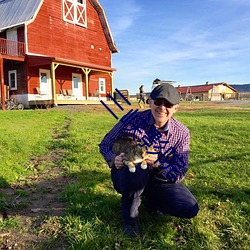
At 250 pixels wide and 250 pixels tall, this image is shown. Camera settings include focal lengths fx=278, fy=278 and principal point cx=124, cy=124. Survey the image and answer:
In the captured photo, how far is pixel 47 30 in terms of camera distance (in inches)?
762

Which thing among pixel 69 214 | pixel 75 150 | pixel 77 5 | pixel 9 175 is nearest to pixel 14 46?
pixel 77 5

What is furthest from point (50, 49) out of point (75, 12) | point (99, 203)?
point (99, 203)

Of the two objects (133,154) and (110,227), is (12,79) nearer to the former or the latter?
(110,227)

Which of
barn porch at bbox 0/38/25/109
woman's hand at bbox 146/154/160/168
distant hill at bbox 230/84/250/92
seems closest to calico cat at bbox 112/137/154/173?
woman's hand at bbox 146/154/160/168

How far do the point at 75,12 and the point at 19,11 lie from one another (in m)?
4.08

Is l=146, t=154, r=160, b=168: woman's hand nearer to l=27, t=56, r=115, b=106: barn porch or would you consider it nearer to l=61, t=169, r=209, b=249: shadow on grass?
l=61, t=169, r=209, b=249: shadow on grass

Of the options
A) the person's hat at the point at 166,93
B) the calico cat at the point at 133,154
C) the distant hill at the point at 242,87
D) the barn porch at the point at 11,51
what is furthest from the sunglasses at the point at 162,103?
the distant hill at the point at 242,87

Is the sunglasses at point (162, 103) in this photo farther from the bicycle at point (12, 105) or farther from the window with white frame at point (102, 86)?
the window with white frame at point (102, 86)

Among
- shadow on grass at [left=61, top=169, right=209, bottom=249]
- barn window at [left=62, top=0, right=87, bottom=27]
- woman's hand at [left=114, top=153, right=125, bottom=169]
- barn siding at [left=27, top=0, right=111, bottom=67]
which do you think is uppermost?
barn window at [left=62, top=0, right=87, bottom=27]

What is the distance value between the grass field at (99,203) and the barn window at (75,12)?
17.1 m

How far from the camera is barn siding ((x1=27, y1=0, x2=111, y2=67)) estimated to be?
18859mm

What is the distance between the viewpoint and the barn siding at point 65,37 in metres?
18.9

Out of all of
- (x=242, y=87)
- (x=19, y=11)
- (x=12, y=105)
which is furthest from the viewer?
(x=242, y=87)

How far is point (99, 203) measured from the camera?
10.4 ft
